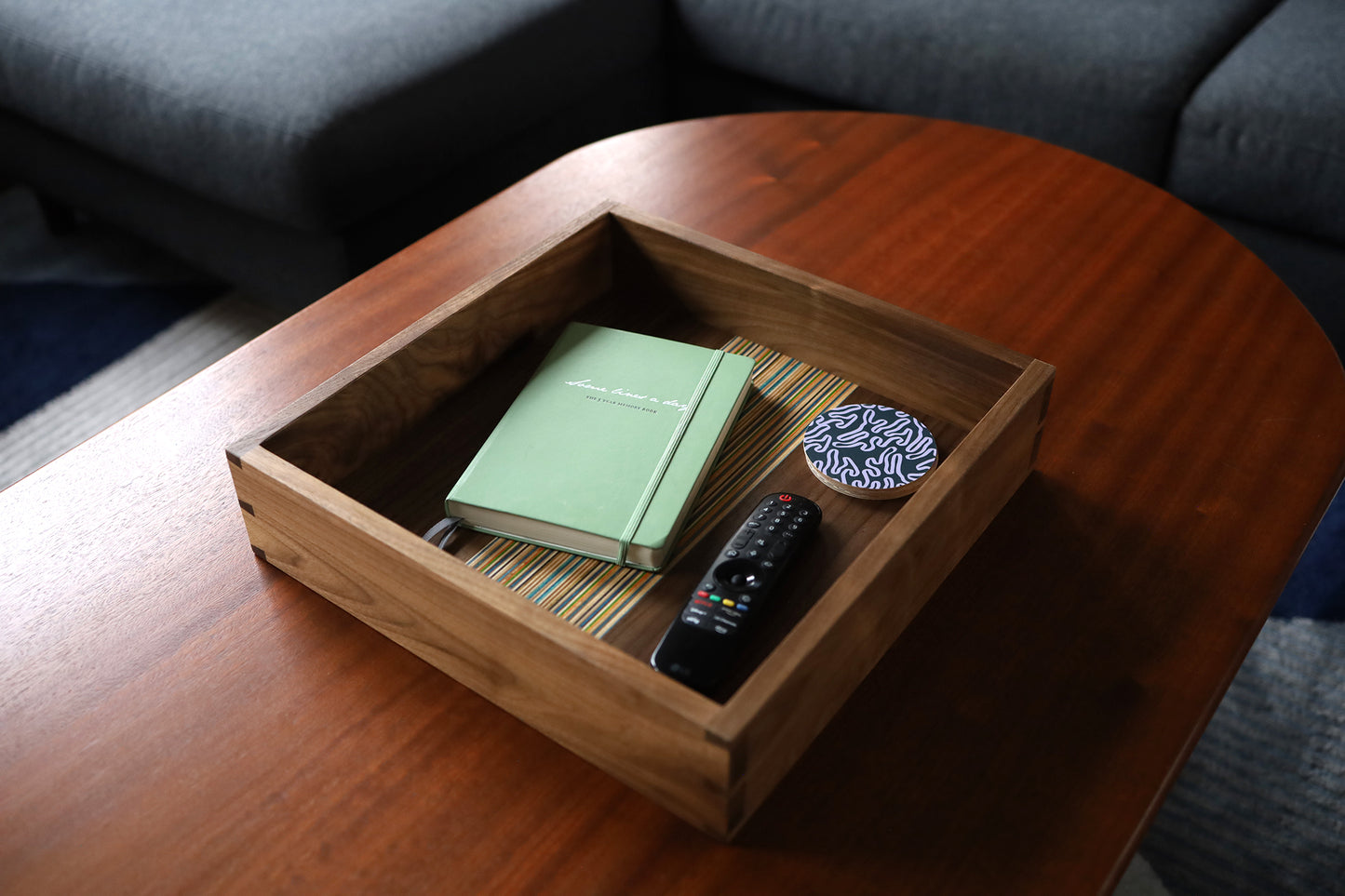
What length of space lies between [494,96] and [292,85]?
26 cm

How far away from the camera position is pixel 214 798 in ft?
1.85

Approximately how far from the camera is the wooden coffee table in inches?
21.3

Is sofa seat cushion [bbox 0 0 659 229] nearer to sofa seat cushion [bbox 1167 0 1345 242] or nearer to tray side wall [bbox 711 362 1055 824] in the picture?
sofa seat cushion [bbox 1167 0 1345 242]

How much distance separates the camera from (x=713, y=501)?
709 millimetres

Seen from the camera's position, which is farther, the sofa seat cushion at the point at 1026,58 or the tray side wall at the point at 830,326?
the sofa seat cushion at the point at 1026,58

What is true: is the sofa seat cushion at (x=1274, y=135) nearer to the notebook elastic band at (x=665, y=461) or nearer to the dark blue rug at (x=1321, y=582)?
the dark blue rug at (x=1321, y=582)

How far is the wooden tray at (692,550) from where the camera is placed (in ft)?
1.72

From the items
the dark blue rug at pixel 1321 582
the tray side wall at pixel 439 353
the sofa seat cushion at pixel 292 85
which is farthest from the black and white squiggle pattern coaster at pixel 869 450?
the sofa seat cushion at pixel 292 85

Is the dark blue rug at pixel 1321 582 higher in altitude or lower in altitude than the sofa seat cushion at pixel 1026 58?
lower

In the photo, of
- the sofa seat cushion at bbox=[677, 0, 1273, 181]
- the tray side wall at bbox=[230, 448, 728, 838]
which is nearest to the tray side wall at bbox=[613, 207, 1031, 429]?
the tray side wall at bbox=[230, 448, 728, 838]

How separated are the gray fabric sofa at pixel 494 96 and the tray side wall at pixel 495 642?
2.58ft

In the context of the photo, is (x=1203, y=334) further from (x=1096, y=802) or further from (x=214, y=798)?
(x=214, y=798)

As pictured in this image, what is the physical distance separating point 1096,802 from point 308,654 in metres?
0.44

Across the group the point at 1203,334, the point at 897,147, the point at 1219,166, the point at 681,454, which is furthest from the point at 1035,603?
the point at 1219,166
